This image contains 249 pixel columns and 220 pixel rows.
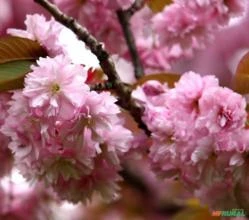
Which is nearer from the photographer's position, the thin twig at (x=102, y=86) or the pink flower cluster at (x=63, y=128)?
the pink flower cluster at (x=63, y=128)

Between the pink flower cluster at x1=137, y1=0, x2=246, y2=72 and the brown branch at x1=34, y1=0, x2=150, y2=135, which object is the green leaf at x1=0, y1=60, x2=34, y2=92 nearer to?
the brown branch at x1=34, y1=0, x2=150, y2=135

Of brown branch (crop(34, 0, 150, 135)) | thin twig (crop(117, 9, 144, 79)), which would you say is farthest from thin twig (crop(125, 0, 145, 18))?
brown branch (crop(34, 0, 150, 135))

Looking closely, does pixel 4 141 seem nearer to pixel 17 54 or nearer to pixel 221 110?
pixel 17 54

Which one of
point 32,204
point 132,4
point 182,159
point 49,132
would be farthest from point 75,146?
point 32,204

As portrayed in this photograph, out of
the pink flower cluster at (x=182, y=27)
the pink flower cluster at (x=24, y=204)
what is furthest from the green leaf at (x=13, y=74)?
the pink flower cluster at (x=24, y=204)

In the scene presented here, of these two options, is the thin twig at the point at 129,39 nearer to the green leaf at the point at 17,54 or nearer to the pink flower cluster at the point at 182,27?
the pink flower cluster at the point at 182,27

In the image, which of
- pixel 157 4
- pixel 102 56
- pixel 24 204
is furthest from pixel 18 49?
pixel 24 204

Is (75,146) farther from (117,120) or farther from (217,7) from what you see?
(217,7)
